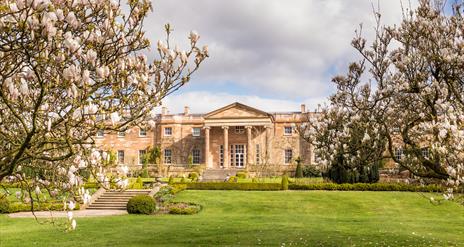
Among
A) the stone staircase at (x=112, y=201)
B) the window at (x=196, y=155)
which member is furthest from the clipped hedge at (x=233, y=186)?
the window at (x=196, y=155)

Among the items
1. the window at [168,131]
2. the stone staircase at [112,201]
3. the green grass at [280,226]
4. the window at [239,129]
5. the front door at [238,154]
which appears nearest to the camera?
the green grass at [280,226]

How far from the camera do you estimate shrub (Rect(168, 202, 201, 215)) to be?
75.9ft

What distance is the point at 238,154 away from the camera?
53906mm

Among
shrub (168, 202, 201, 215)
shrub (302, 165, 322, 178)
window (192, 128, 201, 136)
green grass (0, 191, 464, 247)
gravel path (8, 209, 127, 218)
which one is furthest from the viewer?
window (192, 128, 201, 136)

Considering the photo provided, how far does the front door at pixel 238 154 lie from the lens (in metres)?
53.7

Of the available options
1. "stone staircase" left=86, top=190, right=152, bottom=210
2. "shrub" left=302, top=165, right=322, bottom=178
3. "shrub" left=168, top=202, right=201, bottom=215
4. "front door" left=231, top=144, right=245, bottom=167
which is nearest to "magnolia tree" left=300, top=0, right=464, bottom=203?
"shrub" left=168, top=202, right=201, bottom=215

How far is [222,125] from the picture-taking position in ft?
171

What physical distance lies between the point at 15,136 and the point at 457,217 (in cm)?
2053

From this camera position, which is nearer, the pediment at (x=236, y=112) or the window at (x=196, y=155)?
the pediment at (x=236, y=112)

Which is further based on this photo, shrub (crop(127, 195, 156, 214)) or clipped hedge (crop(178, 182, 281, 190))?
clipped hedge (crop(178, 182, 281, 190))

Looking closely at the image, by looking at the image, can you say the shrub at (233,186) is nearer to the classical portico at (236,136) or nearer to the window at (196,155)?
the classical portico at (236,136)

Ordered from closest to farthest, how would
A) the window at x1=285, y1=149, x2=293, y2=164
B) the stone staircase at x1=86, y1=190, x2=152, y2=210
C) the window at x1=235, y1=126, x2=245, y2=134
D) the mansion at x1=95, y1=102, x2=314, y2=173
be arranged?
the stone staircase at x1=86, y1=190, x2=152, y2=210, the mansion at x1=95, y1=102, x2=314, y2=173, the window at x1=285, y1=149, x2=293, y2=164, the window at x1=235, y1=126, x2=245, y2=134

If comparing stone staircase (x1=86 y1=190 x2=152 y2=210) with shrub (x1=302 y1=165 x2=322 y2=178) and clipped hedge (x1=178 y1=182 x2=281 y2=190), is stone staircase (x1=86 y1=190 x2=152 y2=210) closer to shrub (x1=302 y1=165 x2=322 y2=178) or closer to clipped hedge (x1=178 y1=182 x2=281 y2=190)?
clipped hedge (x1=178 y1=182 x2=281 y2=190)

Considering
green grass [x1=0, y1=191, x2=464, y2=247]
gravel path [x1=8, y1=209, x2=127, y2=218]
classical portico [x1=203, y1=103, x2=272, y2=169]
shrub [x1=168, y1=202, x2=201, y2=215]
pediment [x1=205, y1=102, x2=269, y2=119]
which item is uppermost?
pediment [x1=205, y1=102, x2=269, y2=119]
